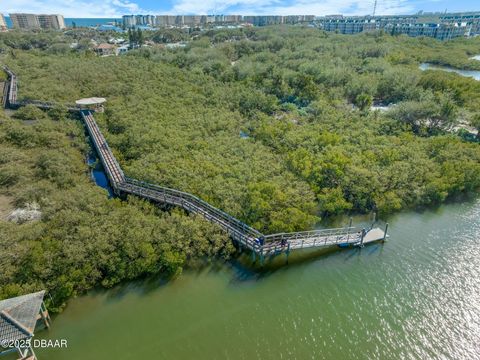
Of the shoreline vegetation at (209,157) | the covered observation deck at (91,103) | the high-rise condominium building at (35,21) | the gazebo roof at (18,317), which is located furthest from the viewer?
the high-rise condominium building at (35,21)

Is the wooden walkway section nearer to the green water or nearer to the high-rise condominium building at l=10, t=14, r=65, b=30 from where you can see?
the green water

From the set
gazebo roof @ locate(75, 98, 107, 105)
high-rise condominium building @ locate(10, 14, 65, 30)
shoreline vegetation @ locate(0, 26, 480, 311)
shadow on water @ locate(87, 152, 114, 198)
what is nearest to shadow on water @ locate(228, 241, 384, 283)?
shoreline vegetation @ locate(0, 26, 480, 311)

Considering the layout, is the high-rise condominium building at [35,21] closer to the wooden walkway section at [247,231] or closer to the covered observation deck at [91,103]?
the covered observation deck at [91,103]

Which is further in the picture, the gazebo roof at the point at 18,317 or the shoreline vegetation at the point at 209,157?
the shoreline vegetation at the point at 209,157

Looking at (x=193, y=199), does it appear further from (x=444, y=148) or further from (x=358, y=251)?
(x=444, y=148)

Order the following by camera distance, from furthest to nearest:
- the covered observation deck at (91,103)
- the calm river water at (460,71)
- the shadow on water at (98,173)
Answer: the calm river water at (460,71) < the covered observation deck at (91,103) < the shadow on water at (98,173)

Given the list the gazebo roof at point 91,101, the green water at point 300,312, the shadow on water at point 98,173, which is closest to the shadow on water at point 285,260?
the green water at point 300,312
